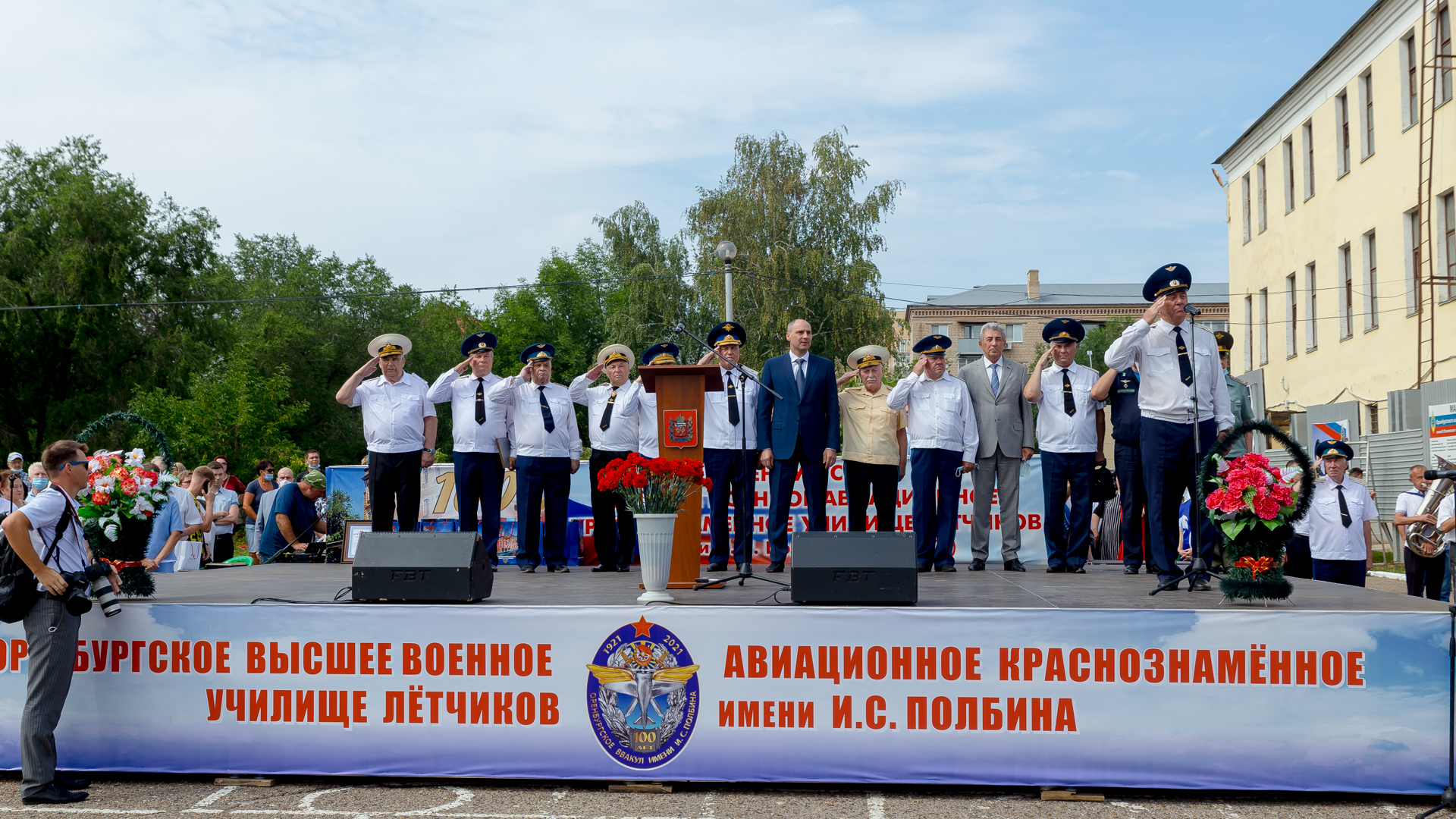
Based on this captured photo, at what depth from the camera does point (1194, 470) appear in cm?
612

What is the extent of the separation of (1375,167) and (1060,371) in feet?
63.7

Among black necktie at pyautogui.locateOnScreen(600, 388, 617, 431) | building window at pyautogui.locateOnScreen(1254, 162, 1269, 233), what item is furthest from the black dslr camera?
building window at pyautogui.locateOnScreen(1254, 162, 1269, 233)

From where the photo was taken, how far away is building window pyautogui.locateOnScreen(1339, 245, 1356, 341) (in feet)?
80.9

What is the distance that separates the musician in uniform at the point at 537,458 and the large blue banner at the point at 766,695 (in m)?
3.03

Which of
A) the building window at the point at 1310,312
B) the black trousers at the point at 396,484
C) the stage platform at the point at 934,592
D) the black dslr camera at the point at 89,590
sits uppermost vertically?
the building window at the point at 1310,312


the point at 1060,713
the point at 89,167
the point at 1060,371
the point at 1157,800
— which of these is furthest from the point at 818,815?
the point at 89,167

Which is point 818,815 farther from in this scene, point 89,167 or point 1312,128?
point 89,167

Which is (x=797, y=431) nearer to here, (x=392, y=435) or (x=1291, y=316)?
(x=392, y=435)

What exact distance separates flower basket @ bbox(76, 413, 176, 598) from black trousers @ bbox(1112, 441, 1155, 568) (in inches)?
234

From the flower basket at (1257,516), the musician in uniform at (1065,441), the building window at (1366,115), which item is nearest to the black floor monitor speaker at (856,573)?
the flower basket at (1257,516)

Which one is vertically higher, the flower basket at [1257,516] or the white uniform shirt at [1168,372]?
the white uniform shirt at [1168,372]

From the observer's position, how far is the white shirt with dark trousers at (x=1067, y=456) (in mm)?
7941

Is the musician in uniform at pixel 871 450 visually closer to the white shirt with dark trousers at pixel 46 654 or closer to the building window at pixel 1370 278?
the white shirt with dark trousers at pixel 46 654

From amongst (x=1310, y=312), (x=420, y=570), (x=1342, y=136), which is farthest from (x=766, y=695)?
(x=1310, y=312)
